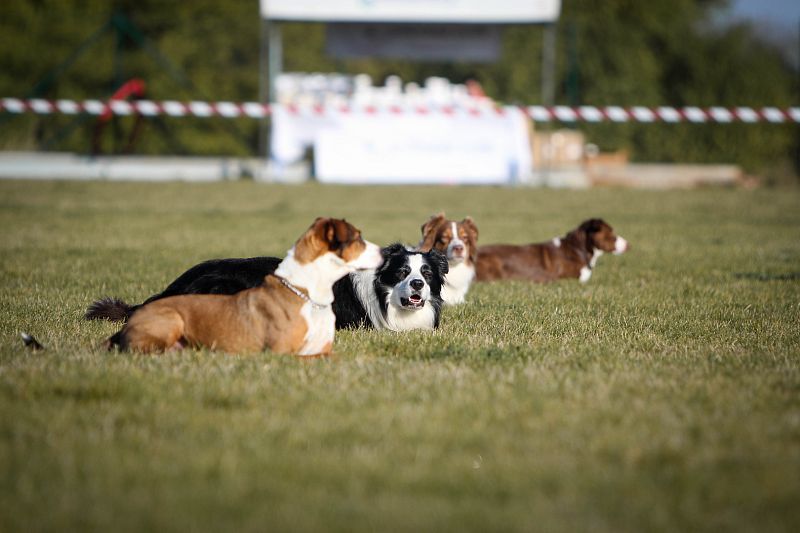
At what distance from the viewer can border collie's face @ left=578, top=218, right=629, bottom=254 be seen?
9961 mm

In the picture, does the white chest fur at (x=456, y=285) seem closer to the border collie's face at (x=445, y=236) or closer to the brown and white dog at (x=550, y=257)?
the border collie's face at (x=445, y=236)

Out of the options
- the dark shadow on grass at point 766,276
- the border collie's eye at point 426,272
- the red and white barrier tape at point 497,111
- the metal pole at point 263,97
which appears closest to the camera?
the border collie's eye at point 426,272

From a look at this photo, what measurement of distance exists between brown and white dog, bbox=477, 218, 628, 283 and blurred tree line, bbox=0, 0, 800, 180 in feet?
61.0

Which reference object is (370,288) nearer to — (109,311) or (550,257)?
(109,311)

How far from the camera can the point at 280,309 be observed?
17.7 feet

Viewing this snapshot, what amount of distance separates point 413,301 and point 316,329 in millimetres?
1132

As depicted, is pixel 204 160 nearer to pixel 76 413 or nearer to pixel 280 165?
pixel 280 165

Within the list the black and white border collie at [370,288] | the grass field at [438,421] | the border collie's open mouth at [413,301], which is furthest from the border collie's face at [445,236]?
the border collie's open mouth at [413,301]

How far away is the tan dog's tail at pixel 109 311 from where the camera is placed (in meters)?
6.38

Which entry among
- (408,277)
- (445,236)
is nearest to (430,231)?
(445,236)

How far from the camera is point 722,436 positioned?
3.97 m

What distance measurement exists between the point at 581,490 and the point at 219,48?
2851 centimetres

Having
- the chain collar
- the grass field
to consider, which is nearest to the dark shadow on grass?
the grass field

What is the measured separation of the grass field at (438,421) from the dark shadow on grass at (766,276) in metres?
0.68
